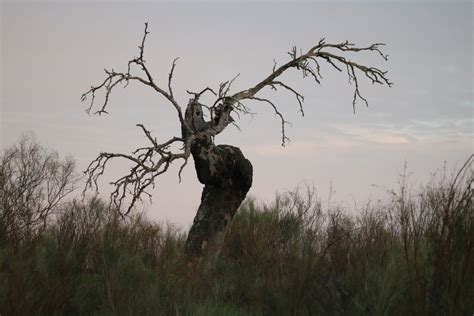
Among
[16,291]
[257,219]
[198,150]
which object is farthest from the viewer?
[257,219]

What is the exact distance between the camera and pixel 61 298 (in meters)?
5.36

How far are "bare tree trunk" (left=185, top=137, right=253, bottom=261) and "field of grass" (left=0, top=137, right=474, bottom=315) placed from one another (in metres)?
0.47

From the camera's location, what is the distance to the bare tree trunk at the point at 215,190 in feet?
26.6

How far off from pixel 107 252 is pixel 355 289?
→ 3157 mm

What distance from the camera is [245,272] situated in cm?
778

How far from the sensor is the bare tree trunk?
811 centimetres

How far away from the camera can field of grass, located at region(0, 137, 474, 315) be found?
4.48 m

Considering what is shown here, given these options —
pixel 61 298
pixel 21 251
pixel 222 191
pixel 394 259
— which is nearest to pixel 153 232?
pixel 222 191

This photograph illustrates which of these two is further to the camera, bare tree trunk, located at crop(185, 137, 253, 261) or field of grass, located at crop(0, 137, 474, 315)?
bare tree trunk, located at crop(185, 137, 253, 261)

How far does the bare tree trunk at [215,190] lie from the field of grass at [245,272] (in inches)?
18.7

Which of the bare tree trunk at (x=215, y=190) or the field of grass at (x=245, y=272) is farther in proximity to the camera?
the bare tree trunk at (x=215, y=190)

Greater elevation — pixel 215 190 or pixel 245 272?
pixel 215 190

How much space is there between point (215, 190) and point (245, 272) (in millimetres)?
1555

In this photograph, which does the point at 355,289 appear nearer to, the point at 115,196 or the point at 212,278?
the point at 212,278
